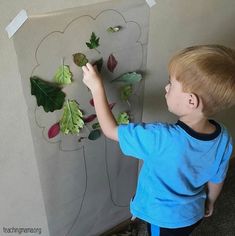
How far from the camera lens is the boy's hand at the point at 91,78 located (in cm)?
84

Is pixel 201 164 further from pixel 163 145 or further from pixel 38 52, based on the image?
pixel 38 52

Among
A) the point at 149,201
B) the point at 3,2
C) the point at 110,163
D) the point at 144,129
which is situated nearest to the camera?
the point at 3,2

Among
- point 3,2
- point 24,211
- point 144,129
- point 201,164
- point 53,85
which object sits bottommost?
point 24,211

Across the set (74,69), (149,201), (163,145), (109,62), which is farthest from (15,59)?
(149,201)

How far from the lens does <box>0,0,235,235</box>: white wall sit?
78 centimetres

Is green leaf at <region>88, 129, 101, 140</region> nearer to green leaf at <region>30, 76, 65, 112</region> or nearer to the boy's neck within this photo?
green leaf at <region>30, 76, 65, 112</region>

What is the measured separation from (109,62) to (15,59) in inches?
10.3

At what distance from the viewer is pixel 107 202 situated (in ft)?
4.13

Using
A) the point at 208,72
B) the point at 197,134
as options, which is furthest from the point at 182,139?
the point at 208,72

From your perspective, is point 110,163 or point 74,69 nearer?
point 74,69

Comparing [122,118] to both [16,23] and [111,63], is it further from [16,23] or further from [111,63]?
[16,23]

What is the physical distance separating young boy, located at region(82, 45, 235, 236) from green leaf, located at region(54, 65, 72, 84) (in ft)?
0.13

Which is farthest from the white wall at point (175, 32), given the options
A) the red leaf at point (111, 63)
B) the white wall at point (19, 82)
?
the red leaf at point (111, 63)

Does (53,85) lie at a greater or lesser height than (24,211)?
greater
